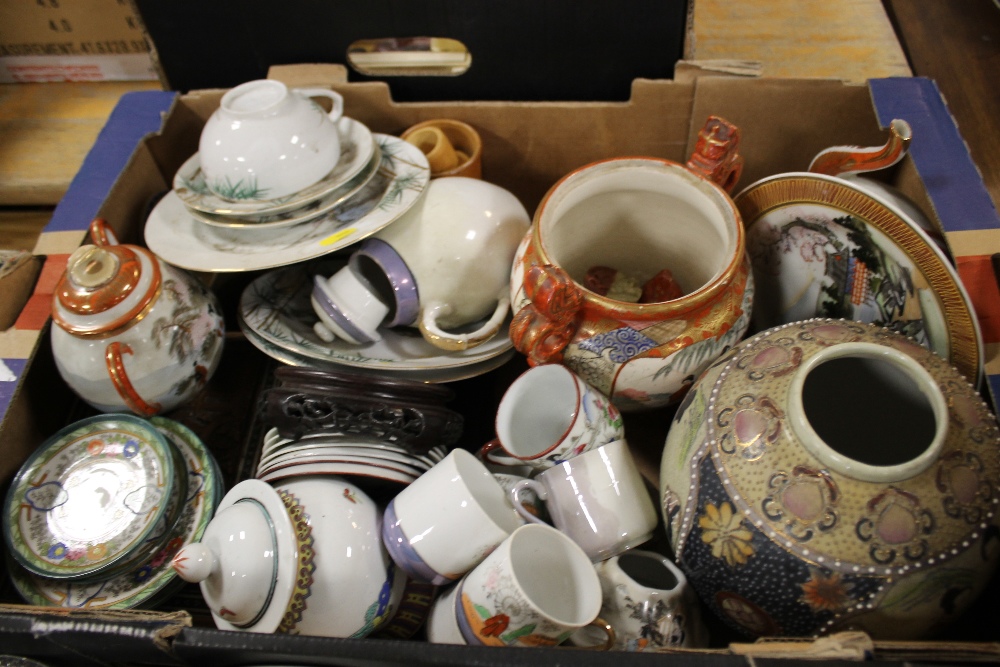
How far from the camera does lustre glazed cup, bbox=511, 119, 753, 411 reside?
→ 70cm

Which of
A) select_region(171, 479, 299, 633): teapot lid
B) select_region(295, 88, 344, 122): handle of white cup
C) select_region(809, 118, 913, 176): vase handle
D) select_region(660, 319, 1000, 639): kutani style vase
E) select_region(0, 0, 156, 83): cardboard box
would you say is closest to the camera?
select_region(660, 319, 1000, 639): kutani style vase

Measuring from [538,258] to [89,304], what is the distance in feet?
1.54

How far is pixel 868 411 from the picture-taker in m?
0.66

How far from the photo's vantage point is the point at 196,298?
2.76 ft

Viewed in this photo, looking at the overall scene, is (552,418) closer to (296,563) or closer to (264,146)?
(296,563)

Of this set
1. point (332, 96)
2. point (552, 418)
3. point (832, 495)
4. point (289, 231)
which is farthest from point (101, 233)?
point (832, 495)

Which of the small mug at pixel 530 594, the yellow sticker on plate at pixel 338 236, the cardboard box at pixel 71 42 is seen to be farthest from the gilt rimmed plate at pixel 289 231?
the cardboard box at pixel 71 42

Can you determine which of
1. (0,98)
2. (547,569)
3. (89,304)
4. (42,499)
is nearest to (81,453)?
(42,499)

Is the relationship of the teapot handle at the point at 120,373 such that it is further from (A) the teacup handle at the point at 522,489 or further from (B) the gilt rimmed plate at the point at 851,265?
(B) the gilt rimmed plate at the point at 851,265

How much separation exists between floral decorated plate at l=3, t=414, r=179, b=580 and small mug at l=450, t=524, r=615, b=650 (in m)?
0.35

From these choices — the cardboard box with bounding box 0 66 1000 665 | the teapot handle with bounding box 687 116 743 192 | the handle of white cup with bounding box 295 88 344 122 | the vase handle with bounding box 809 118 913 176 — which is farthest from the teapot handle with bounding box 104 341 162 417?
the vase handle with bounding box 809 118 913 176

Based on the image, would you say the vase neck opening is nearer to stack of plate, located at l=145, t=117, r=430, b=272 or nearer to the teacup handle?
the teacup handle

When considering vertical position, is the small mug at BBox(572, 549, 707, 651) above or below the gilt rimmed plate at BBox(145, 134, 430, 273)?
below

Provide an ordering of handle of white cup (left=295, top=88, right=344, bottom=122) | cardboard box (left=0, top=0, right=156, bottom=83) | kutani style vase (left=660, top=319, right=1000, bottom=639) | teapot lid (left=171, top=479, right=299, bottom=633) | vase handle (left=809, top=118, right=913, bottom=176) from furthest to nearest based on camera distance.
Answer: cardboard box (left=0, top=0, right=156, bottom=83)
handle of white cup (left=295, top=88, right=344, bottom=122)
vase handle (left=809, top=118, right=913, bottom=176)
teapot lid (left=171, top=479, right=299, bottom=633)
kutani style vase (left=660, top=319, right=1000, bottom=639)
